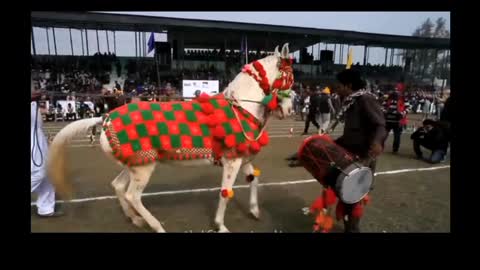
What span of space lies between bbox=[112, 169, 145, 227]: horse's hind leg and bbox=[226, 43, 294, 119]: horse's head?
5.26 feet

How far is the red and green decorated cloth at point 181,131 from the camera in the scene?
325cm

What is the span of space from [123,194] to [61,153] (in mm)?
824

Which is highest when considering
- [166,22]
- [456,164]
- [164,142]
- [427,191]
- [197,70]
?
[166,22]

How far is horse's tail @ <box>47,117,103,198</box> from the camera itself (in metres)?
3.46

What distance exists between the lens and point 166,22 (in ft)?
66.2

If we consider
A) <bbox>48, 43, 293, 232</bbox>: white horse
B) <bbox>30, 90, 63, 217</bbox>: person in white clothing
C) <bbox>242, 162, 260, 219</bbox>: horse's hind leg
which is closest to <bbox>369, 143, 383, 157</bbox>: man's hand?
<bbox>48, 43, 293, 232</bbox>: white horse

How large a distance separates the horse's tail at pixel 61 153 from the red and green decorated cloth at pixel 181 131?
437 millimetres

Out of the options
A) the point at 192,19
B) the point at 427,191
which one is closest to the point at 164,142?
the point at 427,191

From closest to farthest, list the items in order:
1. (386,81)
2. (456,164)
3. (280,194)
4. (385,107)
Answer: (456,164)
(280,194)
(385,107)
(386,81)

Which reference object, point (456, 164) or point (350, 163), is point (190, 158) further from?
point (456, 164)

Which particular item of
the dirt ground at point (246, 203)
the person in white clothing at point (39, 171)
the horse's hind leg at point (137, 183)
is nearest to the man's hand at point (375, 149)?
the dirt ground at point (246, 203)

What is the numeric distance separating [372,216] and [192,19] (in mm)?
18864

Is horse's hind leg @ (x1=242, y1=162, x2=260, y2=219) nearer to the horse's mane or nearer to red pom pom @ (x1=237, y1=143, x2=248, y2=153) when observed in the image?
red pom pom @ (x1=237, y1=143, x2=248, y2=153)

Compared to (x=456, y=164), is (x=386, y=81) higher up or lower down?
higher up
